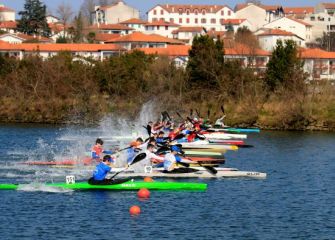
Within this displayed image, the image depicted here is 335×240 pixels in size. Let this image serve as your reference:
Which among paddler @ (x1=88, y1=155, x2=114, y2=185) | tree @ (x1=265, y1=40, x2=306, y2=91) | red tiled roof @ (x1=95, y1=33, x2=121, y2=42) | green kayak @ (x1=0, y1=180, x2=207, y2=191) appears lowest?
green kayak @ (x1=0, y1=180, x2=207, y2=191)

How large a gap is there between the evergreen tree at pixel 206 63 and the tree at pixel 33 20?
203ft

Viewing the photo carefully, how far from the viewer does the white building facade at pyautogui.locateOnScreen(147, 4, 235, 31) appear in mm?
177375

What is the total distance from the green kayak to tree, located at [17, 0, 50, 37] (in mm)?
100054

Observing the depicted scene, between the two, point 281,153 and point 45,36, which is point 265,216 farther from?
point 45,36

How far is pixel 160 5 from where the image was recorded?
17800cm

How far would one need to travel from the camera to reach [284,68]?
67875mm

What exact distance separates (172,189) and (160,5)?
489 ft

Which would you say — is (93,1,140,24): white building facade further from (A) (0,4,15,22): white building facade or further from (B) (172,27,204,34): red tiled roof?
(B) (172,27,204,34): red tiled roof

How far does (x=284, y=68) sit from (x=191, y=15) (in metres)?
112

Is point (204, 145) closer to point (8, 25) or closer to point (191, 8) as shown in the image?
point (8, 25)

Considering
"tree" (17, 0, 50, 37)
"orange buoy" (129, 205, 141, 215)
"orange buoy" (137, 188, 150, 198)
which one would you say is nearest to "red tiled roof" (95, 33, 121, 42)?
"tree" (17, 0, 50, 37)

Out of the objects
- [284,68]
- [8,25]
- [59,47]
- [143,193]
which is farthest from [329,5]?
[143,193]

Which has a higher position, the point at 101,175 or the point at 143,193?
the point at 101,175

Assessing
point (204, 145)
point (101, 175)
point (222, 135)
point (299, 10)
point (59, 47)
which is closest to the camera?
point (101, 175)
